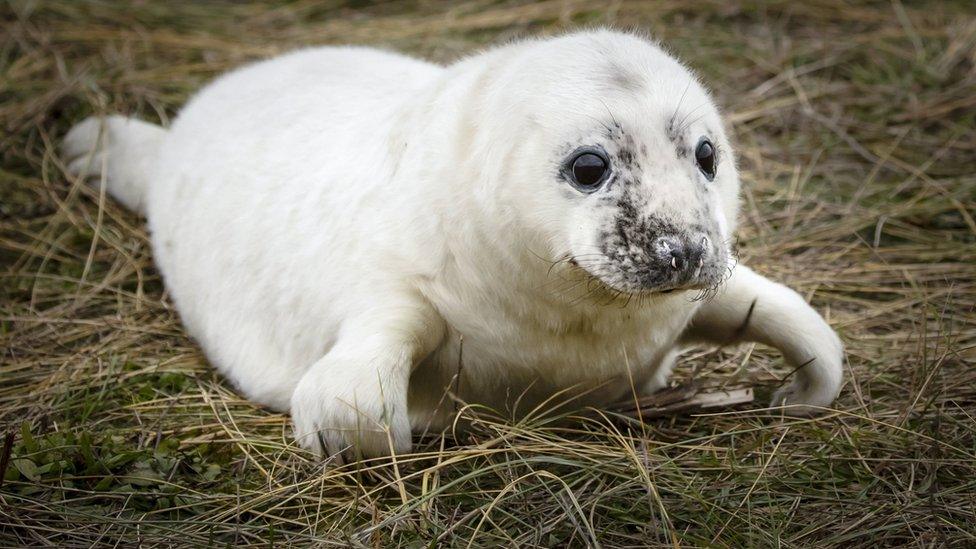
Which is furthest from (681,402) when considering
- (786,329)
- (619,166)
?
(619,166)

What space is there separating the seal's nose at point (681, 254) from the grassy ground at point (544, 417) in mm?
550

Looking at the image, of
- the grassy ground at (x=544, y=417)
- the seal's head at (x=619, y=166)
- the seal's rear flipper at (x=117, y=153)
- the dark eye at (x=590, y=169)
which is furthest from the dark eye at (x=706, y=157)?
the seal's rear flipper at (x=117, y=153)

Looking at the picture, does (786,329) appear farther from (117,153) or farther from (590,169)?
(117,153)

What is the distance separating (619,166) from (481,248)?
500mm

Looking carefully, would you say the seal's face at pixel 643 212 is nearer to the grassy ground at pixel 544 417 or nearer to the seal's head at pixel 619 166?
the seal's head at pixel 619 166

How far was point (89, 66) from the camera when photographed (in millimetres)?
5898

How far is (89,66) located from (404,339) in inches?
144

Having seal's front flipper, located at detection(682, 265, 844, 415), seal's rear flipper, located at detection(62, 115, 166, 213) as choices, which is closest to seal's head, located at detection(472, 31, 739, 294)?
seal's front flipper, located at detection(682, 265, 844, 415)

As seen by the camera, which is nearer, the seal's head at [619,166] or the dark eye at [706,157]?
the seal's head at [619,166]

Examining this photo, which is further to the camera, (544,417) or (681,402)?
(681,402)

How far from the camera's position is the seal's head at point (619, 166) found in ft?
8.74

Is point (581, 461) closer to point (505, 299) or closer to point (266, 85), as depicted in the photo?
point (505, 299)

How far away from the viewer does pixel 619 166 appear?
2.74 meters

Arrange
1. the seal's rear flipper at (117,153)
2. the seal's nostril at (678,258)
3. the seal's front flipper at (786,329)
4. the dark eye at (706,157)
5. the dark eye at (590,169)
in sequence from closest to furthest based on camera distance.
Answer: the seal's nostril at (678,258) → the dark eye at (590,169) → the dark eye at (706,157) → the seal's front flipper at (786,329) → the seal's rear flipper at (117,153)
